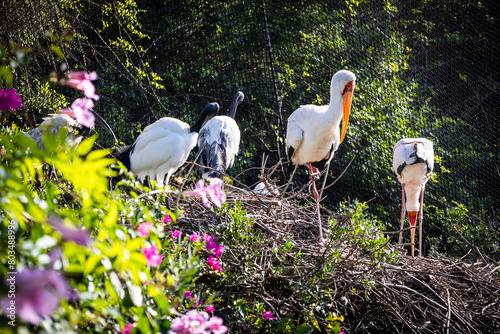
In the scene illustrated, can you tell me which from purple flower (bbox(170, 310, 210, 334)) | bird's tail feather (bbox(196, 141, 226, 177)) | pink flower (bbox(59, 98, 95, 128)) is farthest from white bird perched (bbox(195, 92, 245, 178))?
purple flower (bbox(170, 310, 210, 334))

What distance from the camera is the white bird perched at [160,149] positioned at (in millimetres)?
3500

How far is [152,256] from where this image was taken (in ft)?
2.96

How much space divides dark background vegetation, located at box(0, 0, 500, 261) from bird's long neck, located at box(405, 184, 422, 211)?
55cm

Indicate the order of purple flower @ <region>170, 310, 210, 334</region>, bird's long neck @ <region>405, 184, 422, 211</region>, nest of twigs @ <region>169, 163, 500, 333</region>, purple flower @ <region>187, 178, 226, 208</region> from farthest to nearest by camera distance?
bird's long neck @ <region>405, 184, 422, 211</region>, nest of twigs @ <region>169, 163, 500, 333</region>, purple flower @ <region>187, 178, 226, 208</region>, purple flower @ <region>170, 310, 210, 334</region>

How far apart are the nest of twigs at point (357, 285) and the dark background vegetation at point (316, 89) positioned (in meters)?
2.51

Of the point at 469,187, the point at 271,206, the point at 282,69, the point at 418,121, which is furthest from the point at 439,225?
the point at 271,206

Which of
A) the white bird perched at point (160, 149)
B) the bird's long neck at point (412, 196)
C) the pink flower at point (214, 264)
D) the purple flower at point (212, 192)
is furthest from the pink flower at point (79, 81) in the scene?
the bird's long neck at point (412, 196)

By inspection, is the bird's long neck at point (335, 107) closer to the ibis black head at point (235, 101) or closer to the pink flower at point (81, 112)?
the ibis black head at point (235, 101)

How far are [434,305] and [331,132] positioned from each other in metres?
1.64

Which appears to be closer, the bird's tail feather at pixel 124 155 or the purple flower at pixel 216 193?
the purple flower at pixel 216 193

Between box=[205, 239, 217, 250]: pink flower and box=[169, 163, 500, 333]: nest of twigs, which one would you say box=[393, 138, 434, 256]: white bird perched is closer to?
box=[169, 163, 500, 333]: nest of twigs

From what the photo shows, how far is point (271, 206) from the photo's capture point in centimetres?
304

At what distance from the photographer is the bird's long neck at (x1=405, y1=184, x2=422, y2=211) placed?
4.63 m

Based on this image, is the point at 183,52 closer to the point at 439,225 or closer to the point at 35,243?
the point at 439,225
